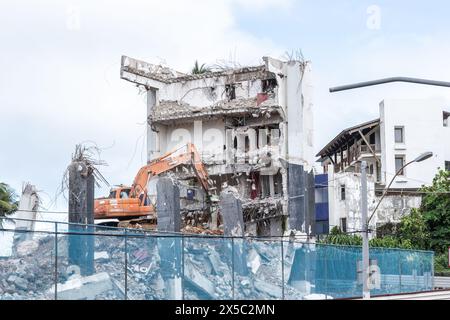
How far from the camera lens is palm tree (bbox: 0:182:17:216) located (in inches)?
2120

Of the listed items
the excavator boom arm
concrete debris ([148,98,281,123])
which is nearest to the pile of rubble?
the excavator boom arm

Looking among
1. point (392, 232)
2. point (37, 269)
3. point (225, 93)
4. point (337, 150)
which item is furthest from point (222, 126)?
point (37, 269)

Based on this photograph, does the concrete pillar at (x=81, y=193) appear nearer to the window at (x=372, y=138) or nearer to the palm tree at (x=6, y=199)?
the palm tree at (x=6, y=199)

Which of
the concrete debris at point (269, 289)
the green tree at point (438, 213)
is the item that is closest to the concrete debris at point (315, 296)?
the concrete debris at point (269, 289)

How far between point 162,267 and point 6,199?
33.1 meters

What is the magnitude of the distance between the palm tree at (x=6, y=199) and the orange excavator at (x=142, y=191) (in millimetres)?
5382

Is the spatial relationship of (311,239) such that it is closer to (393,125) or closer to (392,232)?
(392,232)

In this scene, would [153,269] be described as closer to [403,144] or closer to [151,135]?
[151,135]

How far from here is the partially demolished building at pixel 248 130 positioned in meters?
58.6

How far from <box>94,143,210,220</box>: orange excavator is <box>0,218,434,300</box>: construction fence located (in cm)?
1919

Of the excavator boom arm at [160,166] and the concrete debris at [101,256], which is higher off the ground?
the excavator boom arm at [160,166]

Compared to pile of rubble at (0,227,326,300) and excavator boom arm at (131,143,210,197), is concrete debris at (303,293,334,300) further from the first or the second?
excavator boom arm at (131,143,210,197)

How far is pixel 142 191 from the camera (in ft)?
184
